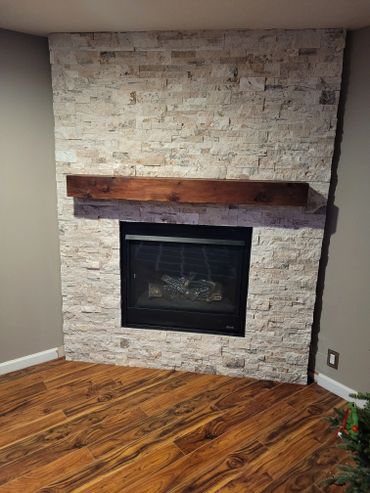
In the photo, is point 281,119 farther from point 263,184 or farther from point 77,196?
point 77,196

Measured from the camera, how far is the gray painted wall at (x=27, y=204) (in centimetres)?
227

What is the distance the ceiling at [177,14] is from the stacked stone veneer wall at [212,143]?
0.11m

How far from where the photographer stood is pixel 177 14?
6.18 feet

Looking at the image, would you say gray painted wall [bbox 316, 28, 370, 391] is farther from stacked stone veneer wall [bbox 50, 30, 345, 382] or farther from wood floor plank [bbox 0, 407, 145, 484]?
wood floor plank [bbox 0, 407, 145, 484]

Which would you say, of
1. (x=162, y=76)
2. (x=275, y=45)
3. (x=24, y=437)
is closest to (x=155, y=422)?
(x=24, y=437)

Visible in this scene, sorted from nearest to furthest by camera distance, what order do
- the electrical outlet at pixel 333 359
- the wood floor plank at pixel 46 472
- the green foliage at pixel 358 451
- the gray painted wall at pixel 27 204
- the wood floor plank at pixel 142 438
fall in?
1. the green foliage at pixel 358 451
2. the wood floor plank at pixel 46 472
3. the wood floor plank at pixel 142 438
4. the gray painted wall at pixel 27 204
5. the electrical outlet at pixel 333 359

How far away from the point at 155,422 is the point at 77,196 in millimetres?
1443

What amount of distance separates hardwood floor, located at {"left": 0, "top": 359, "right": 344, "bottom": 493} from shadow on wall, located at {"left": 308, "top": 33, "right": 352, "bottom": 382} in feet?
1.10

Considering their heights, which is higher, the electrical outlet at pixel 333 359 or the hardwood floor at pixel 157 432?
the electrical outlet at pixel 333 359

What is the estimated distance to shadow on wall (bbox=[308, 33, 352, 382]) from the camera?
213 centimetres

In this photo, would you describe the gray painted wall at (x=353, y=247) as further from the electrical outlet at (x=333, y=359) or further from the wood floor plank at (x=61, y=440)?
the wood floor plank at (x=61, y=440)

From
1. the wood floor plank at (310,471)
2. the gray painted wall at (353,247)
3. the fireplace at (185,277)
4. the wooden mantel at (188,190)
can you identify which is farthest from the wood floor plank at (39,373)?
the gray painted wall at (353,247)

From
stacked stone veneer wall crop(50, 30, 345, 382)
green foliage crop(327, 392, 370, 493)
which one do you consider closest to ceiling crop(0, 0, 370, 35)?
stacked stone veneer wall crop(50, 30, 345, 382)

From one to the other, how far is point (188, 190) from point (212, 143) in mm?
346
